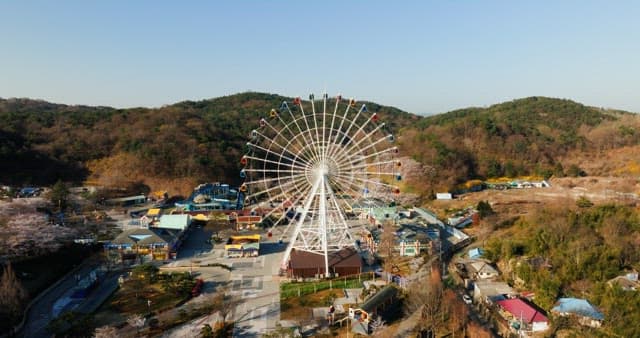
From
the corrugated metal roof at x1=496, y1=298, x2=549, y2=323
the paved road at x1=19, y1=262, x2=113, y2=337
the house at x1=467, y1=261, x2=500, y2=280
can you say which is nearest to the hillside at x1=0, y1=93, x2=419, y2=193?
the paved road at x1=19, y1=262, x2=113, y2=337

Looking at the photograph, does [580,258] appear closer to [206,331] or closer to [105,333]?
[206,331]

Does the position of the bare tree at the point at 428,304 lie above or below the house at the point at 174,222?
below

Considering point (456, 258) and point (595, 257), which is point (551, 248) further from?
point (456, 258)

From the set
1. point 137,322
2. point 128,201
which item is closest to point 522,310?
point 137,322

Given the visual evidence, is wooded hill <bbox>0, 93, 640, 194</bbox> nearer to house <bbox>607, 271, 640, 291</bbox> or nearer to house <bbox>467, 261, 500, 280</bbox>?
house <bbox>467, 261, 500, 280</bbox>

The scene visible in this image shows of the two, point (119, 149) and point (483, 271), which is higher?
point (119, 149)

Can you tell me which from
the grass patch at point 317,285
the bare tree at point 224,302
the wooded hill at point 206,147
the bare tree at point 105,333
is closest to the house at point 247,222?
the bare tree at point 224,302

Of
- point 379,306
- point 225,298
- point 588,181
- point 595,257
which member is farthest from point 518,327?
point 588,181

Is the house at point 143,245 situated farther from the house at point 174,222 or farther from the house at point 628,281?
the house at point 628,281
